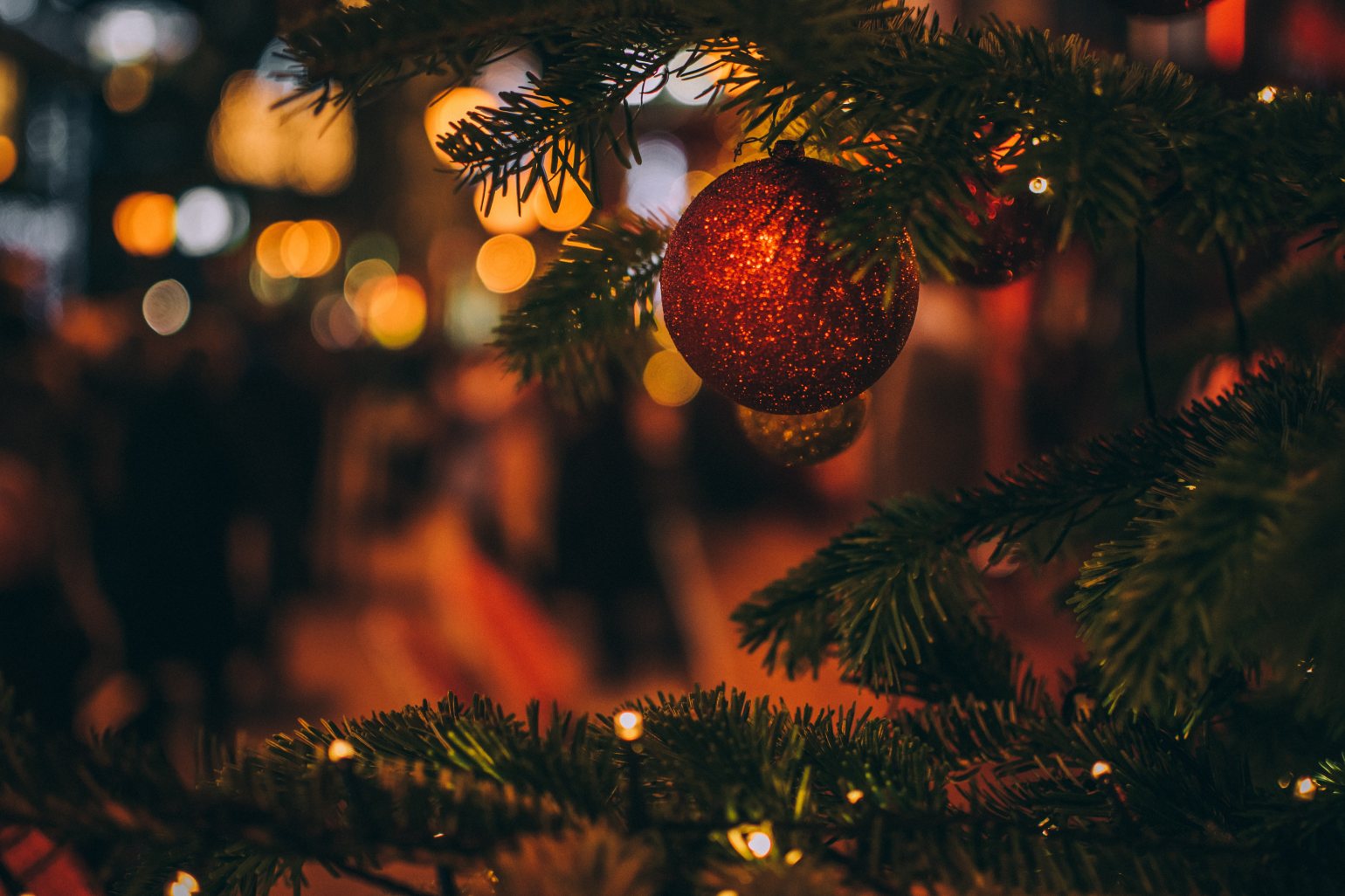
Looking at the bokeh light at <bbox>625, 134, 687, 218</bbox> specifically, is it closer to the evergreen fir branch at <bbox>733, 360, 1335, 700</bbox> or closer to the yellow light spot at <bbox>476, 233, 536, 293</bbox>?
the yellow light spot at <bbox>476, 233, 536, 293</bbox>

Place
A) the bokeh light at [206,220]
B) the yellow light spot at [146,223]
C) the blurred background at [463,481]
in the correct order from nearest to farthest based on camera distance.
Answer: the blurred background at [463,481] → the yellow light spot at [146,223] → the bokeh light at [206,220]

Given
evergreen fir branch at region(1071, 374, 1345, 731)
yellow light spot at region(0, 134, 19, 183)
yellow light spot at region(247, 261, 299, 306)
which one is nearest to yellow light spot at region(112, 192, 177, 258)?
yellow light spot at region(0, 134, 19, 183)

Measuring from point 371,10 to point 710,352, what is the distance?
222 mm

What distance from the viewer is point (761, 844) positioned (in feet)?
1.18

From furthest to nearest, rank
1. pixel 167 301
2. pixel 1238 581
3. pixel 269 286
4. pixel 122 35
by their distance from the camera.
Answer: pixel 269 286, pixel 167 301, pixel 122 35, pixel 1238 581

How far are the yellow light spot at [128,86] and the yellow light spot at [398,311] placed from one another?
4064 millimetres

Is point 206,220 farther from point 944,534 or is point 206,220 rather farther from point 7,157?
point 944,534

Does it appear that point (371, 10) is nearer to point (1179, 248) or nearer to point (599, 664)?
point (1179, 248)

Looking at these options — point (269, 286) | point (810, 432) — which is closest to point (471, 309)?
point (269, 286)

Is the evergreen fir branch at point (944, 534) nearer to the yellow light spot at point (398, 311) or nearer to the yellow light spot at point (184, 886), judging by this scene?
the yellow light spot at point (184, 886)

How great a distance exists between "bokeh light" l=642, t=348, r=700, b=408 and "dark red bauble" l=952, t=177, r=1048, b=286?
3.83m

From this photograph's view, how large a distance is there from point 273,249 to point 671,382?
6.95 metres

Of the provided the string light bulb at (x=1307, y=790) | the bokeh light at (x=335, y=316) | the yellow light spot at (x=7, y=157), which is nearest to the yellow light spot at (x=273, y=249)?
the bokeh light at (x=335, y=316)

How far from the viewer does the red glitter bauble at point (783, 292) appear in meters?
0.45
